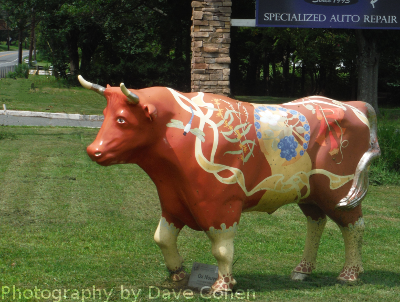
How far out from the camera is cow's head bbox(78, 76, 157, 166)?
4.05 meters

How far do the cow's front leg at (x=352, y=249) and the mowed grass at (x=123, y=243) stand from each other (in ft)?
0.38

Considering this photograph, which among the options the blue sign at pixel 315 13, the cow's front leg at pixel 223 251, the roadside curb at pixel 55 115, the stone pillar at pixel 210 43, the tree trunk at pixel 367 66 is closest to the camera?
the cow's front leg at pixel 223 251

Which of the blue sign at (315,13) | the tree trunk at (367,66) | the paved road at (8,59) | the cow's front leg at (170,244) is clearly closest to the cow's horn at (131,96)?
the cow's front leg at (170,244)

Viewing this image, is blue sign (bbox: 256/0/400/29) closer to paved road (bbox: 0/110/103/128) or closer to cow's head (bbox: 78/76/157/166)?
paved road (bbox: 0/110/103/128)

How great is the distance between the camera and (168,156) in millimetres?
4211

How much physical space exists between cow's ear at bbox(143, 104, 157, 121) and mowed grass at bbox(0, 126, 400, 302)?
4.96 feet

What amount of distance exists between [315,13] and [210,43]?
2.50m

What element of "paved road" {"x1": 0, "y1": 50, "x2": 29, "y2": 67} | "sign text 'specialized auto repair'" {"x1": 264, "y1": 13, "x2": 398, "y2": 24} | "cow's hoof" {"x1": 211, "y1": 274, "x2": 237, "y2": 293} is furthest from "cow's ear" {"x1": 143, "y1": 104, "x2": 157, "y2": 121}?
"paved road" {"x1": 0, "y1": 50, "x2": 29, "y2": 67}

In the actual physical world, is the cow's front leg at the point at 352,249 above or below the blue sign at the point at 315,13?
below

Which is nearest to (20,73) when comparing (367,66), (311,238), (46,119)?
(46,119)

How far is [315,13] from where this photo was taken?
11.0m

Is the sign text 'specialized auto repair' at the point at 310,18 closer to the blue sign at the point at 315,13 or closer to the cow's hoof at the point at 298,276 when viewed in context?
the blue sign at the point at 315,13

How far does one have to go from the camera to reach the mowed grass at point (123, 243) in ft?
15.4

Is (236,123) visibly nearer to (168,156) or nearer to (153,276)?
(168,156)
